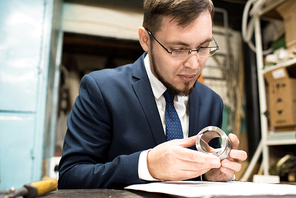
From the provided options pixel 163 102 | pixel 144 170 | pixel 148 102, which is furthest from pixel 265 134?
pixel 144 170

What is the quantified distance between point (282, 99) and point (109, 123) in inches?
80.5

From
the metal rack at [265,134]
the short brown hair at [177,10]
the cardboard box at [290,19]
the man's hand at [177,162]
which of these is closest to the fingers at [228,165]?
the man's hand at [177,162]

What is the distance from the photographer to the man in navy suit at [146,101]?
85 cm

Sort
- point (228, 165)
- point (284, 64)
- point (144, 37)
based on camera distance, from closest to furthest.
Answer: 1. point (228, 165)
2. point (144, 37)
3. point (284, 64)

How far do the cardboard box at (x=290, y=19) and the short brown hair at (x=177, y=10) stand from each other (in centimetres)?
176

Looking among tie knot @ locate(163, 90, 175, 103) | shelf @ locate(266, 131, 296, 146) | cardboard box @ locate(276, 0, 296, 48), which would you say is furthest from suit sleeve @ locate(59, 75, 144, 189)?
cardboard box @ locate(276, 0, 296, 48)

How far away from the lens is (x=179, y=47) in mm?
960

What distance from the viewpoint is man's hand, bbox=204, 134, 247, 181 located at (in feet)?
2.45

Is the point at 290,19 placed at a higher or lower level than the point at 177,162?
higher

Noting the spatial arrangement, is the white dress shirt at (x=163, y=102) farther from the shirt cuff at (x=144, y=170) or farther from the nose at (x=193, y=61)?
the shirt cuff at (x=144, y=170)

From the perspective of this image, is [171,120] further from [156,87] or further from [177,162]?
[177,162]

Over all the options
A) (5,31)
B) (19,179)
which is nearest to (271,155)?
(19,179)

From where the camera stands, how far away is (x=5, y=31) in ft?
6.79

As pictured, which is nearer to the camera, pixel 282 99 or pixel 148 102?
pixel 148 102
